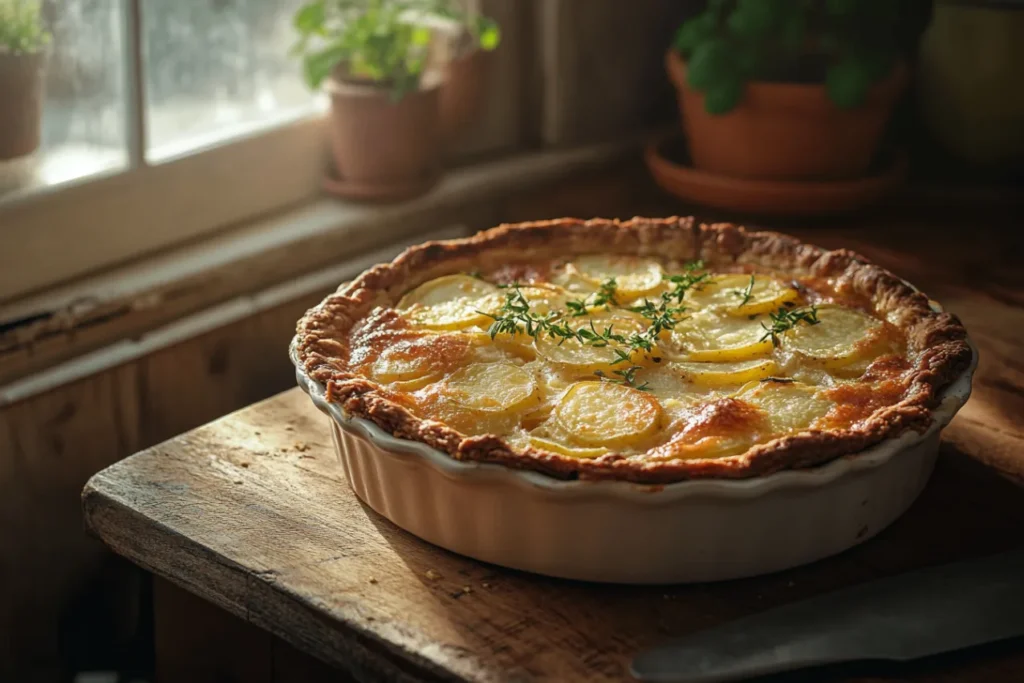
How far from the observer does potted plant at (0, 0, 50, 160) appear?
6.96 ft

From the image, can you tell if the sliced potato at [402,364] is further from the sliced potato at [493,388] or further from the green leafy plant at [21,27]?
the green leafy plant at [21,27]

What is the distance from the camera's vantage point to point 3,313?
2146 millimetres

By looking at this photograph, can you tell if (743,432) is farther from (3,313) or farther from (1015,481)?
(3,313)

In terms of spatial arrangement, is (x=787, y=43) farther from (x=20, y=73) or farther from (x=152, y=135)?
(x=20, y=73)

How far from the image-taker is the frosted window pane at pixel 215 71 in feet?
7.91

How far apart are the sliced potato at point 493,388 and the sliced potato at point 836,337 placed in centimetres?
42

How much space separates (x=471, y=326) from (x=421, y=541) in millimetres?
379

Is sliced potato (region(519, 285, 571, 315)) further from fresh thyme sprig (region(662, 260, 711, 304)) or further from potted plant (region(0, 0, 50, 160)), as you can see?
potted plant (region(0, 0, 50, 160))

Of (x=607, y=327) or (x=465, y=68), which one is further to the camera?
(x=465, y=68)

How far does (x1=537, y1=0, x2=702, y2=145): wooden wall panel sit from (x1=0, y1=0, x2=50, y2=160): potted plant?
128 centimetres

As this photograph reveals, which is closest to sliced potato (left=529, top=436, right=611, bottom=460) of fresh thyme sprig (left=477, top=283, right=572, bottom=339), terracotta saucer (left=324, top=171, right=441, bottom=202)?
fresh thyme sprig (left=477, top=283, right=572, bottom=339)

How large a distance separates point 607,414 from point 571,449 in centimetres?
10

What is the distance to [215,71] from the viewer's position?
2.54 meters

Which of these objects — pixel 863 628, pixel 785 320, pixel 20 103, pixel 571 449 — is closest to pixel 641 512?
pixel 571 449
